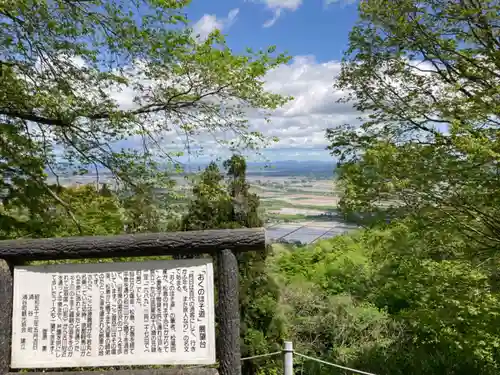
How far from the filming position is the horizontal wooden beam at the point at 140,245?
2.62m

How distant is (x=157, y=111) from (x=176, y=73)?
617 mm

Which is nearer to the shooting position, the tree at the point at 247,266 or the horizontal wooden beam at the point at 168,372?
the horizontal wooden beam at the point at 168,372

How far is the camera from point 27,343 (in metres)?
2.67

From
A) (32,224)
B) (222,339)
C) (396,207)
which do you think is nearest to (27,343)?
(222,339)

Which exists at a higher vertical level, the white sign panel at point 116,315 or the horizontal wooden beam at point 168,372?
the white sign panel at point 116,315

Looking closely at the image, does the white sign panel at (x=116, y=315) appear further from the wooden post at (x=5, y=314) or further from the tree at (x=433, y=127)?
the tree at (x=433, y=127)

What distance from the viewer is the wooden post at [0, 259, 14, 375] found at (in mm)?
2672

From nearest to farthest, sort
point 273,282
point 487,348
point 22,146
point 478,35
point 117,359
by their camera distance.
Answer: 1. point 117,359
2. point 22,146
3. point 478,35
4. point 487,348
5. point 273,282

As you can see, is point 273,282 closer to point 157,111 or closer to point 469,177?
point 157,111

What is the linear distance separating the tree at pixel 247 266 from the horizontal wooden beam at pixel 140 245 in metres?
3.83

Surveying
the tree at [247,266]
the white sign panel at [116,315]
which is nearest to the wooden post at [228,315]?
the white sign panel at [116,315]

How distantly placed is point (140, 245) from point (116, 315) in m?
0.46

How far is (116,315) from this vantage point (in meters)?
2.64

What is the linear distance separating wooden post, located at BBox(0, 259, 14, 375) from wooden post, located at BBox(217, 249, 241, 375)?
4.36 ft
